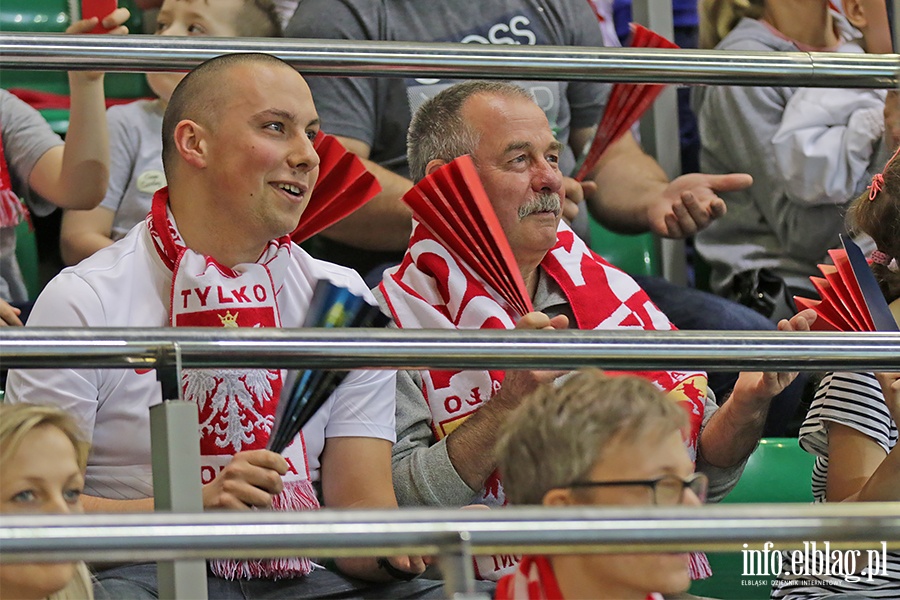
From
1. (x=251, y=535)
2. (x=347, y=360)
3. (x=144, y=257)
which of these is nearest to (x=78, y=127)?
(x=144, y=257)

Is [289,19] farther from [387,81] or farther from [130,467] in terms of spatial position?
[130,467]

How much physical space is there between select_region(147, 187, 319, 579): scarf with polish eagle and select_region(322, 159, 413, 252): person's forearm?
20.3 inches

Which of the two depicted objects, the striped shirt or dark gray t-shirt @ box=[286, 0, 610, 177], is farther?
dark gray t-shirt @ box=[286, 0, 610, 177]

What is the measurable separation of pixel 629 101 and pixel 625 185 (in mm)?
426

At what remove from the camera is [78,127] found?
191 cm

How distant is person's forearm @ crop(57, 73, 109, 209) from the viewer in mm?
1899

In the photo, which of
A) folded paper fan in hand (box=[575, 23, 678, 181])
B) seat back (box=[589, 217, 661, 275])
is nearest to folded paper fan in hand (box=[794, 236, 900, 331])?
folded paper fan in hand (box=[575, 23, 678, 181])

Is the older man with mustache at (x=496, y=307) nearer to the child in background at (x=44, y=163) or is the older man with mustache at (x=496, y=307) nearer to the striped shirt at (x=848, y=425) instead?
the striped shirt at (x=848, y=425)

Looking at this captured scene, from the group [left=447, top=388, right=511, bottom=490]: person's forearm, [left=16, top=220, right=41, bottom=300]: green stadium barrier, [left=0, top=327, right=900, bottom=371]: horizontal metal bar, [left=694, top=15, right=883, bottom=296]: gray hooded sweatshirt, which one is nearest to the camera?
[left=0, top=327, right=900, bottom=371]: horizontal metal bar

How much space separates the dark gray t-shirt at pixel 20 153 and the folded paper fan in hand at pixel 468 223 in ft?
2.25

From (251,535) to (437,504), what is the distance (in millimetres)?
807

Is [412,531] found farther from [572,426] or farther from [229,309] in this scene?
[229,309]

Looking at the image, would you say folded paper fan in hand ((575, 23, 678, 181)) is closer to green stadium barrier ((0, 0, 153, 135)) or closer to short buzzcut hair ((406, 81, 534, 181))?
short buzzcut hair ((406, 81, 534, 181))

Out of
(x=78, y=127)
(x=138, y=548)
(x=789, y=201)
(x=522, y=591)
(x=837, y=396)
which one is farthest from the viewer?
A: (x=789, y=201)
